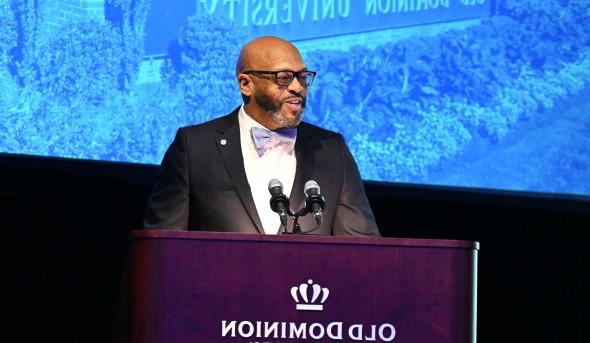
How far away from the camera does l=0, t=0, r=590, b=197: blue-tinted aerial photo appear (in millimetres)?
4559

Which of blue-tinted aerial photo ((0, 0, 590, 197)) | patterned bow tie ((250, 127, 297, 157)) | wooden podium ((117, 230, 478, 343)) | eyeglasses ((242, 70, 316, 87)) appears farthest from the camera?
blue-tinted aerial photo ((0, 0, 590, 197))

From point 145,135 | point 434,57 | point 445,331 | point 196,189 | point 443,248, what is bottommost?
point 445,331

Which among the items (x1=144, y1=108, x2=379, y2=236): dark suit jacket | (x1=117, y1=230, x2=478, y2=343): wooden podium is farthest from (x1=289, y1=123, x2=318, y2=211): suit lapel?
(x1=117, y1=230, x2=478, y2=343): wooden podium

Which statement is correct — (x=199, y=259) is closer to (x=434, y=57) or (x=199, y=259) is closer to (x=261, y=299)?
(x=261, y=299)

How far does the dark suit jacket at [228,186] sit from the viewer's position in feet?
11.0

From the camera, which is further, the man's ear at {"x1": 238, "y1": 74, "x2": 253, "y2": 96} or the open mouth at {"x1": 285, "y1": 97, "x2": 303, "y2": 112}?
the man's ear at {"x1": 238, "y1": 74, "x2": 253, "y2": 96}

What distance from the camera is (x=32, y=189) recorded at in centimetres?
458

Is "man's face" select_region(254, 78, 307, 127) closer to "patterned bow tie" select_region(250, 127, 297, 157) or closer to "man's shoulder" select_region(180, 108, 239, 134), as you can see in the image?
"patterned bow tie" select_region(250, 127, 297, 157)

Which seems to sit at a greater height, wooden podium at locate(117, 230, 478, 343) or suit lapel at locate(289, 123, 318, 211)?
suit lapel at locate(289, 123, 318, 211)

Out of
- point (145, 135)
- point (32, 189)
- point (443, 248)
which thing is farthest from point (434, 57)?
point (443, 248)

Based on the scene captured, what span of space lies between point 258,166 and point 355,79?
4.78ft

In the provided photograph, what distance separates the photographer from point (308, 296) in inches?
98.4

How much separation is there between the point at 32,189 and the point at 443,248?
2456 mm

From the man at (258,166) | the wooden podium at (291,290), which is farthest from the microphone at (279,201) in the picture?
the man at (258,166)
